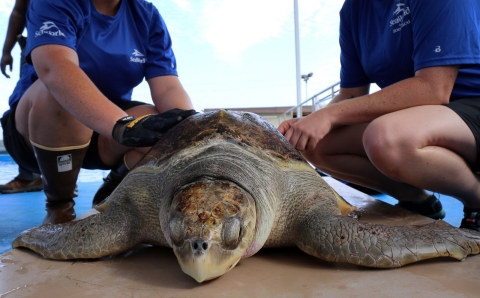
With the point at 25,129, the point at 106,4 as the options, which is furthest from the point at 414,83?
the point at 25,129

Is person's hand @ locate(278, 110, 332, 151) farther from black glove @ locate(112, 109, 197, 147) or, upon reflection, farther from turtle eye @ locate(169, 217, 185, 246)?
turtle eye @ locate(169, 217, 185, 246)

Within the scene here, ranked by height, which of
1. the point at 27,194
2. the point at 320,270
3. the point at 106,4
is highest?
the point at 106,4

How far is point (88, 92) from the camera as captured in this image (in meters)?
1.73

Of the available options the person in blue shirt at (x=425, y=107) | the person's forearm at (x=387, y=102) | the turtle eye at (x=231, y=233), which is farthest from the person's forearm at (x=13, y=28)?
the turtle eye at (x=231, y=233)

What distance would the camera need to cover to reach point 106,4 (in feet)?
7.55

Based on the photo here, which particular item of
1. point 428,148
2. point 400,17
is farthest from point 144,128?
point 400,17

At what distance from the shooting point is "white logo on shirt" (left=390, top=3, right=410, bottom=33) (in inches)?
72.9

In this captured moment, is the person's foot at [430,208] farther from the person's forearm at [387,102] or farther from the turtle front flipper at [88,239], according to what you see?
the turtle front flipper at [88,239]

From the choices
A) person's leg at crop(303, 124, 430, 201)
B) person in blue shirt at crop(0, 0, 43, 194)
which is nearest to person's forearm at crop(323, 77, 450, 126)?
person's leg at crop(303, 124, 430, 201)

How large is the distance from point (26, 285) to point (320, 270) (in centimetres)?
91

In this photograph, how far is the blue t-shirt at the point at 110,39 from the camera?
6.40 feet

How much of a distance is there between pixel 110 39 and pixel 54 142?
2.41ft

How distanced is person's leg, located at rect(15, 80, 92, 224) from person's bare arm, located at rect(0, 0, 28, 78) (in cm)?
164

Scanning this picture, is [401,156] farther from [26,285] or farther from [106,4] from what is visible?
[106,4]
